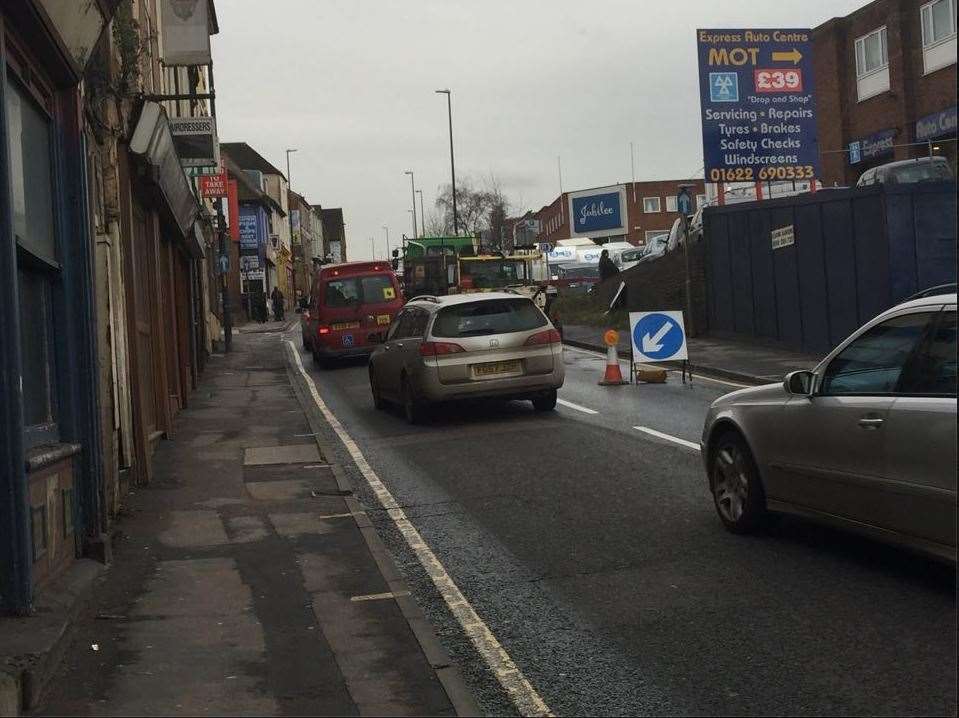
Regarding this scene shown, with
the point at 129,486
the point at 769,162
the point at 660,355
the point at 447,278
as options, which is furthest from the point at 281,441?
the point at 447,278

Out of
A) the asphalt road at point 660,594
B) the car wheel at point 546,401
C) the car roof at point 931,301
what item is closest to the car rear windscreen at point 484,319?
the car wheel at point 546,401

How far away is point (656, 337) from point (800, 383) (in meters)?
11.7

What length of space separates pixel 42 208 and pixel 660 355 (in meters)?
12.7

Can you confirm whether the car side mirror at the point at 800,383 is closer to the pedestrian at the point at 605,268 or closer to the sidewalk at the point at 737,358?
the sidewalk at the point at 737,358

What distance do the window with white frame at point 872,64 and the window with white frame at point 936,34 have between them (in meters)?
2.03

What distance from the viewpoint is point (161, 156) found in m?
12.7

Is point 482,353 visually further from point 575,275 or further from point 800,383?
point 575,275

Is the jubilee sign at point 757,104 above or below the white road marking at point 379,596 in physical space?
above

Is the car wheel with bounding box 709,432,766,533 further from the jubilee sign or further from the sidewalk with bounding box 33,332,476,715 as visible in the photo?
the jubilee sign

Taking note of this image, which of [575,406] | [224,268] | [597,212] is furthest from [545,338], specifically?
[597,212]

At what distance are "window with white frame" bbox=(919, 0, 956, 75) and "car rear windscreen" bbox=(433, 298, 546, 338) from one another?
2532cm

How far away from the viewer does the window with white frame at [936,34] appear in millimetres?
36131

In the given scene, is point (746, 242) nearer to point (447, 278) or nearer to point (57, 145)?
point (447, 278)

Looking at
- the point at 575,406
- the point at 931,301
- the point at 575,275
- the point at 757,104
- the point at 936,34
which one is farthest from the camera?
the point at 575,275
